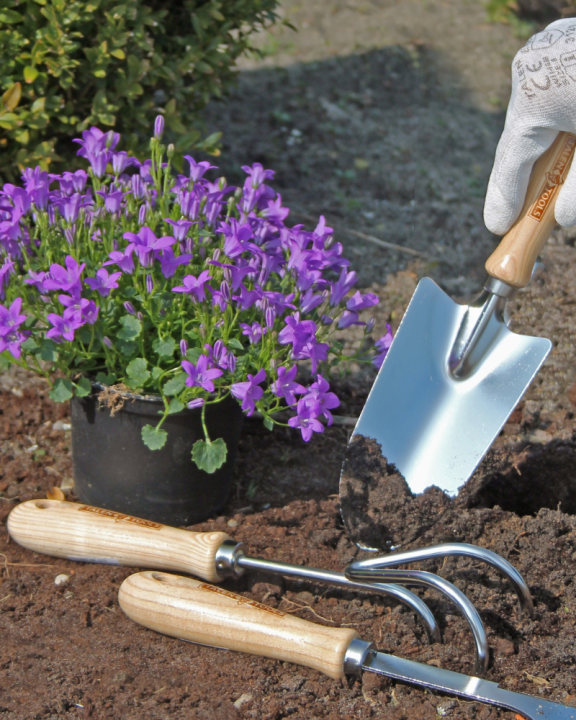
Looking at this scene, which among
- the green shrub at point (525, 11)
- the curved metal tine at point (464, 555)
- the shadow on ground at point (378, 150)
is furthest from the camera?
the green shrub at point (525, 11)

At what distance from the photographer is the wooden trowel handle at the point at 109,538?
5.34 feet

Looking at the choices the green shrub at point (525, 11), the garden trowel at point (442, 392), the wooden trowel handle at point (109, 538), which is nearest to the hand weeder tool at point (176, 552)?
the wooden trowel handle at point (109, 538)

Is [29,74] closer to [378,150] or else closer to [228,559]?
[228,559]

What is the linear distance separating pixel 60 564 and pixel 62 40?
1.55 m

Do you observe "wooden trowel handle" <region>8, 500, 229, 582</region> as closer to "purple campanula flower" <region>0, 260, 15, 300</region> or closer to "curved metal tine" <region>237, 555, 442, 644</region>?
"curved metal tine" <region>237, 555, 442, 644</region>

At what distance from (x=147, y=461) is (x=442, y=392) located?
2.58ft

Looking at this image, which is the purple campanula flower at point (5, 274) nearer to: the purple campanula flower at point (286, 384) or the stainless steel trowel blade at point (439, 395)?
the purple campanula flower at point (286, 384)

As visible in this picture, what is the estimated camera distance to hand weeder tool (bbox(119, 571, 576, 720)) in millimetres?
1364

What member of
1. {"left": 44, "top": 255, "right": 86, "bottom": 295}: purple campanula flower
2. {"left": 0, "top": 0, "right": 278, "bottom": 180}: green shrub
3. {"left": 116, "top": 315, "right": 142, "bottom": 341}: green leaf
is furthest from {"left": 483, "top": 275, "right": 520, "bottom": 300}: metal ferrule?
{"left": 0, "top": 0, "right": 278, "bottom": 180}: green shrub

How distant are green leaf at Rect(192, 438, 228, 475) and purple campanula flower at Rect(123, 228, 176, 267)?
42 cm

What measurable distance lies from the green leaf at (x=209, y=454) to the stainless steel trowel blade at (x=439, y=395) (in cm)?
38

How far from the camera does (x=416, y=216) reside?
11.5ft

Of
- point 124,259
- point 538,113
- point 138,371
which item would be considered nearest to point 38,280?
point 124,259

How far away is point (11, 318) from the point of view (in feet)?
5.23
